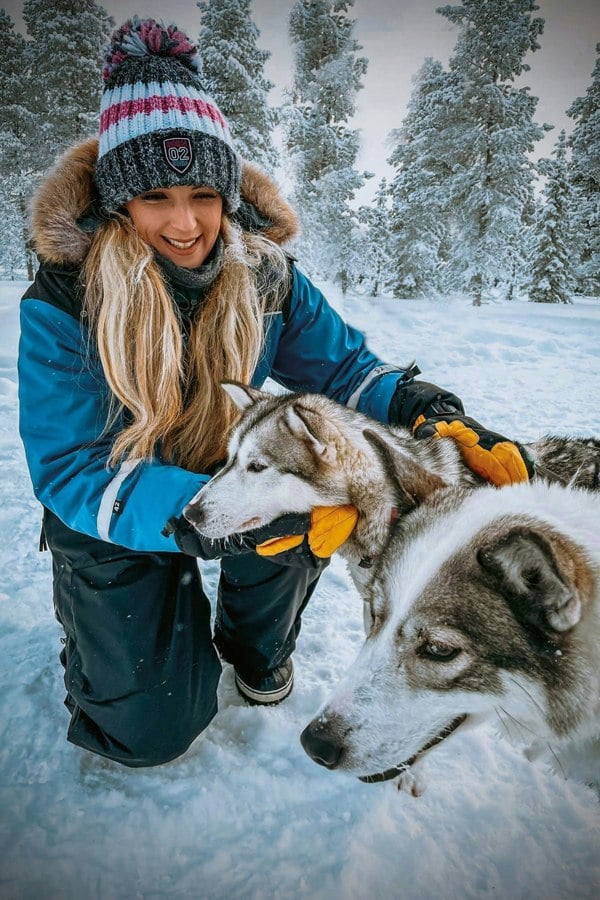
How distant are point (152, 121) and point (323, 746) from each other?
2509 millimetres

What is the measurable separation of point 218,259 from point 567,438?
215cm

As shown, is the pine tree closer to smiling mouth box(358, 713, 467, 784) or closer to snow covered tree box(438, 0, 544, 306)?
snow covered tree box(438, 0, 544, 306)

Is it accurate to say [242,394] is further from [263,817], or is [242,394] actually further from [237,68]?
[237,68]

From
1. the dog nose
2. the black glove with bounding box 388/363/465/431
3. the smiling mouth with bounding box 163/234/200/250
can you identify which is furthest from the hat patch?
the dog nose

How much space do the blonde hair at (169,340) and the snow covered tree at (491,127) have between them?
1858cm

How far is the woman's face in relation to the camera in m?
2.12

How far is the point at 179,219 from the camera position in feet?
7.00

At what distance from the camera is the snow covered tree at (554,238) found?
73.2 ft

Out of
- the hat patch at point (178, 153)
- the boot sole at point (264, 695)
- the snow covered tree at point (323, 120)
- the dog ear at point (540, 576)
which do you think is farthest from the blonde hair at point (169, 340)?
the snow covered tree at point (323, 120)

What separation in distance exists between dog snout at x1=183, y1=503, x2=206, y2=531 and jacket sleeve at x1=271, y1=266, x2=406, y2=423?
4.33 ft

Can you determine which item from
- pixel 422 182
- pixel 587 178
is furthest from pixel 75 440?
pixel 587 178

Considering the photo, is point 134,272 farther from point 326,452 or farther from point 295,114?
point 295,114

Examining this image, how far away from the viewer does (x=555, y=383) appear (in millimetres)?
7602

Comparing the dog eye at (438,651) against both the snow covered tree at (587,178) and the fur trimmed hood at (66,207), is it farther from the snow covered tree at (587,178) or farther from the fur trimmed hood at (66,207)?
the snow covered tree at (587,178)
